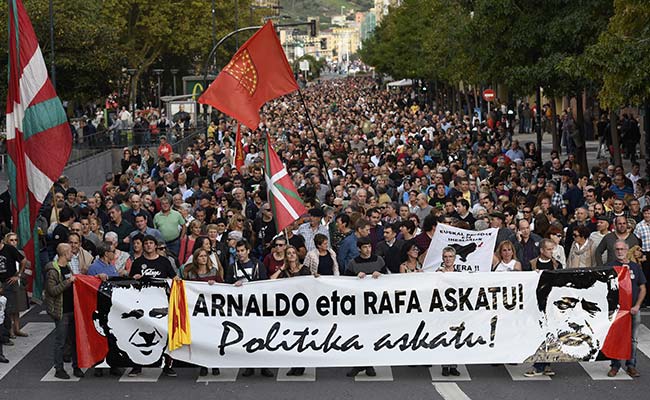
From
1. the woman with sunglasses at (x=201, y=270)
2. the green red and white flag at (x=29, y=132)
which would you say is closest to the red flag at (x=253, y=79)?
the green red and white flag at (x=29, y=132)

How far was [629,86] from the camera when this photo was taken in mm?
18625

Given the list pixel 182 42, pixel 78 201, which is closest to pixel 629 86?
pixel 78 201

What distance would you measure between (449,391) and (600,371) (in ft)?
5.53

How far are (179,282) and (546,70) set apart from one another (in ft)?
49.3

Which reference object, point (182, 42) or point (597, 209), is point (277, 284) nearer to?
point (597, 209)

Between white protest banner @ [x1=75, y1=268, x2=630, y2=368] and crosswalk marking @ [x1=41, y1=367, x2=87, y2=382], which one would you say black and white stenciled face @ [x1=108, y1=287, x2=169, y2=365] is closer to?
white protest banner @ [x1=75, y1=268, x2=630, y2=368]

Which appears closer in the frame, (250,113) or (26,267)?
(26,267)

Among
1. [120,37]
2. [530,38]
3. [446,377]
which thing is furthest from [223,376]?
[120,37]

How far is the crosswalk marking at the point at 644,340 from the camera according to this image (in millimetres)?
13188

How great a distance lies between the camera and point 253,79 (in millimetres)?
16844

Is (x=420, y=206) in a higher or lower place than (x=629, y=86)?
lower

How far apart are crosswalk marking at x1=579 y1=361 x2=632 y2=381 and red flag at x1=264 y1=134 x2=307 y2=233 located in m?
4.14

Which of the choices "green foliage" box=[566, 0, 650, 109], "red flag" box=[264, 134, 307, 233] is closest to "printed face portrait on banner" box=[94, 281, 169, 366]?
"red flag" box=[264, 134, 307, 233]

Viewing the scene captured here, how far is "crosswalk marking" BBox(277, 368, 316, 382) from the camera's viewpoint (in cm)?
1214
